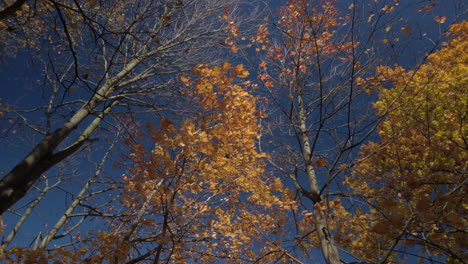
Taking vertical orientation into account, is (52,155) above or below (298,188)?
below

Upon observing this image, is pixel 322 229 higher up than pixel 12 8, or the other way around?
pixel 12 8

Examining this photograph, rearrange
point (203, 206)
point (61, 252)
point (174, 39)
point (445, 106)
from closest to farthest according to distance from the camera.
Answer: point (61, 252)
point (203, 206)
point (174, 39)
point (445, 106)

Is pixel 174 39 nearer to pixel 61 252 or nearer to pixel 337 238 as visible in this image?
pixel 61 252

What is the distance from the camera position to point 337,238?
338cm

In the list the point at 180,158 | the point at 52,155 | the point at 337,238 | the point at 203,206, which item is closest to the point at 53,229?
the point at 52,155

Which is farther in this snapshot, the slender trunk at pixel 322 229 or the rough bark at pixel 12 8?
the slender trunk at pixel 322 229

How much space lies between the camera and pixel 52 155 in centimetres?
368

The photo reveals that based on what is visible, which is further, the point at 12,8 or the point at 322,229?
the point at 322,229

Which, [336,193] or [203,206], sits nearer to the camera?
[336,193]

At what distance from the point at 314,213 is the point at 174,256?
3.65m

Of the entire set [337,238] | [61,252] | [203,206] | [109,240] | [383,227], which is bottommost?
[61,252]

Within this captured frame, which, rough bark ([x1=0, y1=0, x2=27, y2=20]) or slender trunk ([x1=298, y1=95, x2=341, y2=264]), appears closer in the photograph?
rough bark ([x1=0, y1=0, x2=27, y2=20])

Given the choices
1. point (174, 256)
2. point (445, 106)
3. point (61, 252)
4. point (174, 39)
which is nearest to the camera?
point (61, 252)

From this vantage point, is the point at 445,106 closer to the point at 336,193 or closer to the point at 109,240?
the point at 336,193
